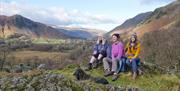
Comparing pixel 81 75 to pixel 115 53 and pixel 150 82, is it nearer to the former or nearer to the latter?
pixel 115 53

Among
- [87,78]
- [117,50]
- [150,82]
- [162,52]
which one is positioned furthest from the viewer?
[162,52]

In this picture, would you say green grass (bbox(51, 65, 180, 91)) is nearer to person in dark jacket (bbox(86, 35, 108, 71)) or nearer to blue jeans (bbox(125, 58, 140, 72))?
blue jeans (bbox(125, 58, 140, 72))

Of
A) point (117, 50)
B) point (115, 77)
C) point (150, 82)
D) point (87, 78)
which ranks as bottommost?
point (150, 82)

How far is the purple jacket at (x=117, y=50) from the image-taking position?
23422mm

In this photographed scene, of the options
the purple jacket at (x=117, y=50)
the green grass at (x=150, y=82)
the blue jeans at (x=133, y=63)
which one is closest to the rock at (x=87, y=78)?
the green grass at (x=150, y=82)

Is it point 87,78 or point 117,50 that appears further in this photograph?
point 117,50

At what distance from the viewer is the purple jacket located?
76.8 ft

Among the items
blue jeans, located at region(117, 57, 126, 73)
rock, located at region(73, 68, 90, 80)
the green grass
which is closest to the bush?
the green grass

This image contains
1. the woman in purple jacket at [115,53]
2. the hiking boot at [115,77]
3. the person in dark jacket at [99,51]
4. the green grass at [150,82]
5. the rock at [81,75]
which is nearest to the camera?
the rock at [81,75]

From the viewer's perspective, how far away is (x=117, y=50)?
77.3ft

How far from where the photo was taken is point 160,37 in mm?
104438

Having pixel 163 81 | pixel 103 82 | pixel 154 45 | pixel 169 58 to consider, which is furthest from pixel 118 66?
pixel 154 45

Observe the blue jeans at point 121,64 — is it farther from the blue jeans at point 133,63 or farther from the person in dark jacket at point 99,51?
the person in dark jacket at point 99,51

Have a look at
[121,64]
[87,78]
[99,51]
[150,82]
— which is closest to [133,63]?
[121,64]
